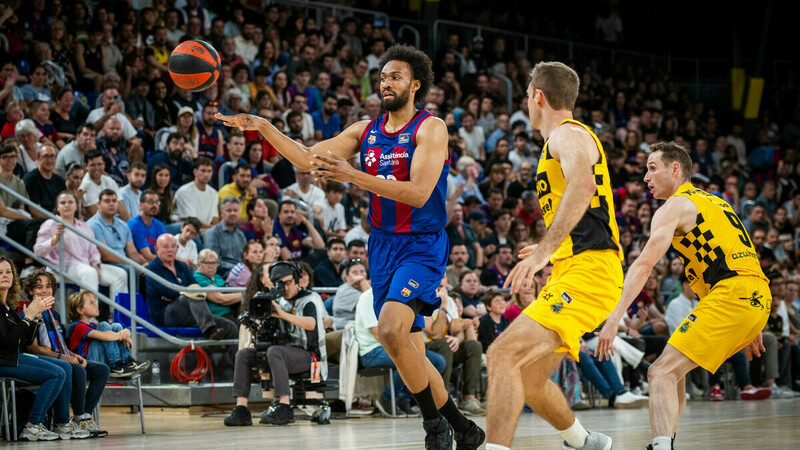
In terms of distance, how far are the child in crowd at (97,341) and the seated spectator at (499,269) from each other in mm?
5629

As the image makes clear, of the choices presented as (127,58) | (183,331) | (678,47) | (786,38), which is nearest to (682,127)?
(678,47)

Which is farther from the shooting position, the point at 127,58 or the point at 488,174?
the point at 488,174

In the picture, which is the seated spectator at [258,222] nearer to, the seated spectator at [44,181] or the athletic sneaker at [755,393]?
the seated spectator at [44,181]

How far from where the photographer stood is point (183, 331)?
10477 mm

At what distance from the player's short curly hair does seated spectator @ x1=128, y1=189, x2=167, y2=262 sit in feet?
18.2

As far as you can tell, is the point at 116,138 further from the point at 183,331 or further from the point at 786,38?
the point at 786,38

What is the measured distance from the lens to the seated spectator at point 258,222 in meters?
11.9

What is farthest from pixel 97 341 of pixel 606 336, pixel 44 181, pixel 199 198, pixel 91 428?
pixel 606 336

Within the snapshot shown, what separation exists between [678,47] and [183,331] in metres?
19.7

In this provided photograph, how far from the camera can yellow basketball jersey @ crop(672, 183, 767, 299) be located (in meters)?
5.84


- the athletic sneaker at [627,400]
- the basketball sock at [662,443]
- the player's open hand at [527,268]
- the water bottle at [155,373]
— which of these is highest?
the player's open hand at [527,268]

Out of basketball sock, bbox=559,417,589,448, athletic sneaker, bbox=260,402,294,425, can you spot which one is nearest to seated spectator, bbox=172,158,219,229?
athletic sneaker, bbox=260,402,294,425

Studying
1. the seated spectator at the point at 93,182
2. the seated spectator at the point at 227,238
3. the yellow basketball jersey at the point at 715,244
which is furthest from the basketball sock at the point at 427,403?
the seated spectator at the point at 93,182

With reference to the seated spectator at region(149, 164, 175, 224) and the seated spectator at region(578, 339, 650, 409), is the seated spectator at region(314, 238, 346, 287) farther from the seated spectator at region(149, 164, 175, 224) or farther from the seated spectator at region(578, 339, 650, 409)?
the seated spectator at region(578, 339, 650, 409)
